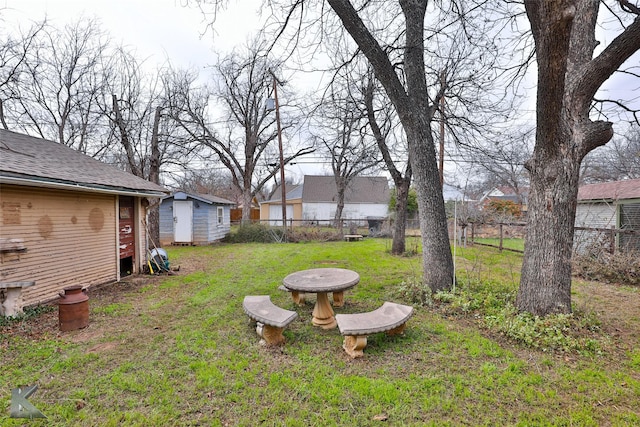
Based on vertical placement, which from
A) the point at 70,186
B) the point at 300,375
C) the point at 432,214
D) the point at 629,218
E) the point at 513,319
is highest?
the point at 70,186

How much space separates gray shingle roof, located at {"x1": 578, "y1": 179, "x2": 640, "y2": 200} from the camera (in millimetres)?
8018

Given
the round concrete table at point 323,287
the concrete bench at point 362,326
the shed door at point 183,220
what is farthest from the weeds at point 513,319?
the shed door at point 183,220

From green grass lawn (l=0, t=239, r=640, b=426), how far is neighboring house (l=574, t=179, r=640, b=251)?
16.5 feet

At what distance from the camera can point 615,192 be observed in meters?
8.62

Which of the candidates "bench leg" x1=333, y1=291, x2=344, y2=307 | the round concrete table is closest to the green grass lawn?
the round concrete table

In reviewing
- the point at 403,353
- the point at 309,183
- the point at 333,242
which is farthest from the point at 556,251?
the point at 309,183

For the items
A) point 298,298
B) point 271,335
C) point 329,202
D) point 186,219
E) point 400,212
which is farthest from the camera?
point 329,202

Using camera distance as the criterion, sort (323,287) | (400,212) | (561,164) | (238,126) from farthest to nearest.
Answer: (238,126) → (400,212) → (323,287) → (561,164)

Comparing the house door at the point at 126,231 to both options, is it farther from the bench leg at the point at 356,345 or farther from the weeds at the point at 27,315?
the bench leg at the point at 356,345

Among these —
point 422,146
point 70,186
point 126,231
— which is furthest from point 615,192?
point 126,231

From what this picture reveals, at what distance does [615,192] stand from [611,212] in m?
0.64

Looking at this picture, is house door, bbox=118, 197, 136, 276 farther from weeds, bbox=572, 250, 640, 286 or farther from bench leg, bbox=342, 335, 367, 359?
weeds, bbox=572, 250, 640, 286

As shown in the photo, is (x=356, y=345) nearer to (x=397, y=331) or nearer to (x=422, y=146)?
(x=397, y=331)

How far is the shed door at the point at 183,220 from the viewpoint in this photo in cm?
1345
